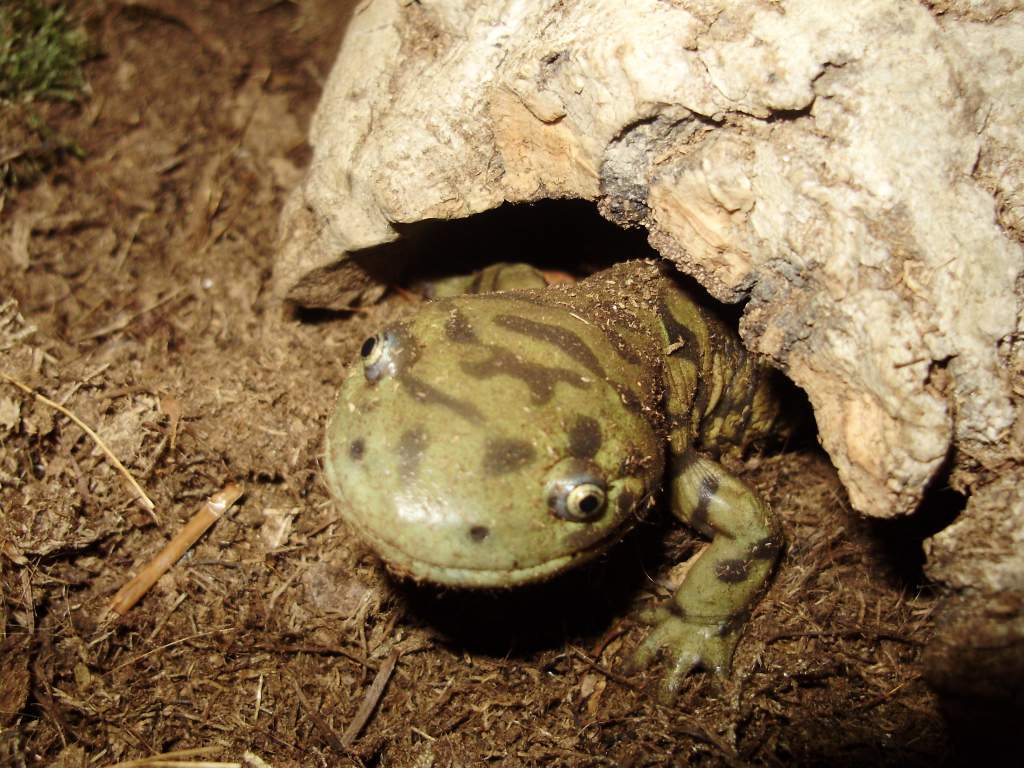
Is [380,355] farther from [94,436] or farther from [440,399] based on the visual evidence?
[94,436]

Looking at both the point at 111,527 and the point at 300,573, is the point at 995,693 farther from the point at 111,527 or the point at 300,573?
the point at 111,527

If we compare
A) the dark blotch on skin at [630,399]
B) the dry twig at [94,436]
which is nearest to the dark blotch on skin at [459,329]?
the dark blotch on skin at [630,399]

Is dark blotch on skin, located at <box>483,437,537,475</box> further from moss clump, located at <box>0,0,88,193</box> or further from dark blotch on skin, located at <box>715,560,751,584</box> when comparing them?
moss clump, located at <box>0,0,88,193</box>

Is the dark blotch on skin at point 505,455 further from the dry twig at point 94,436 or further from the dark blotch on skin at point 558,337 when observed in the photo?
the dry twig at point 94,436

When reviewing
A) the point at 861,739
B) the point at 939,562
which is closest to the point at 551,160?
the point at 939,562

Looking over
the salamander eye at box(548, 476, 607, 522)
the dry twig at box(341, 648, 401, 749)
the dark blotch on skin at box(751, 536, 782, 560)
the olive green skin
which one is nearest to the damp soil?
the dry twig at box(341, 648, 401, 749)
